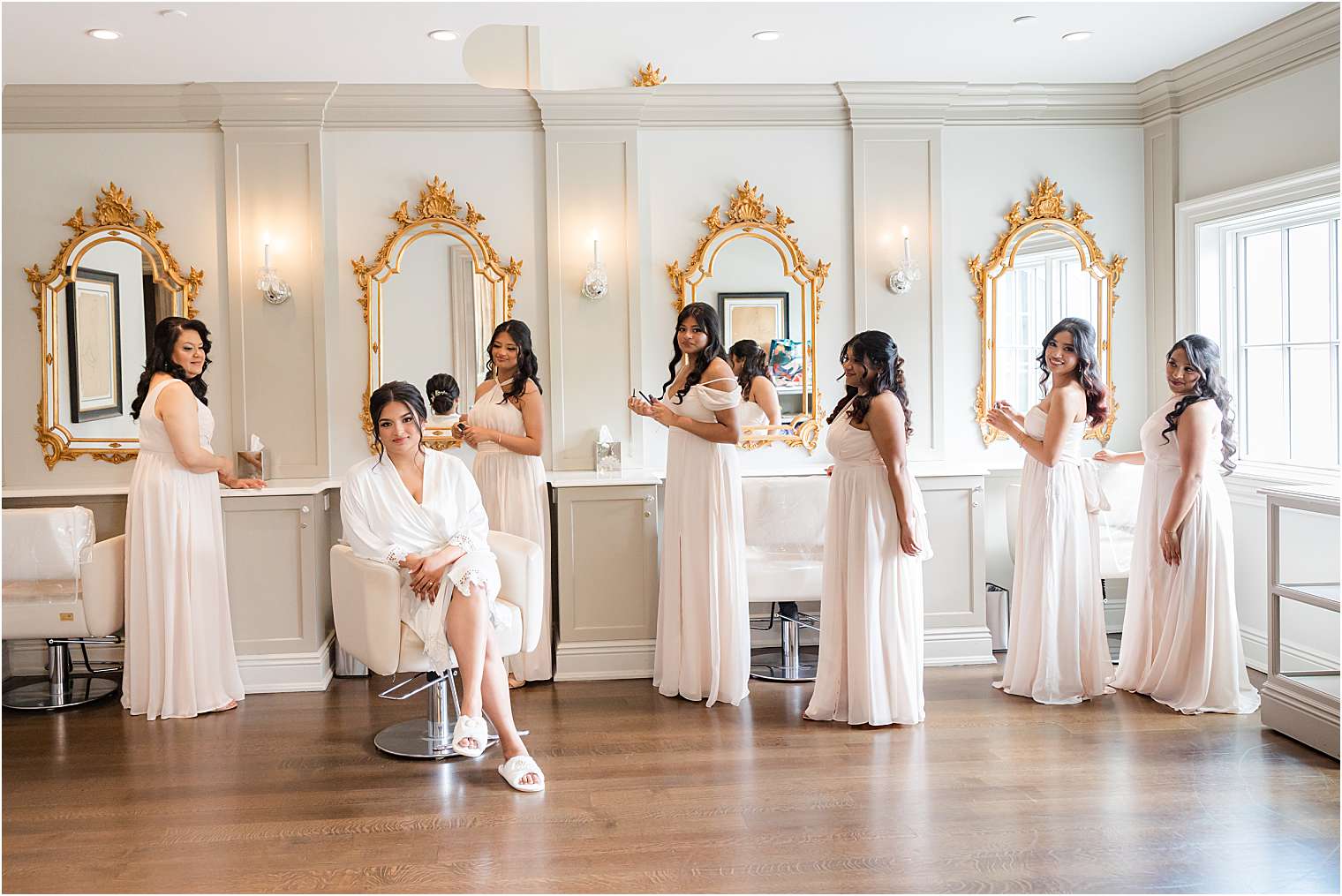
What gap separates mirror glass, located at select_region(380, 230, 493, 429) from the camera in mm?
5730

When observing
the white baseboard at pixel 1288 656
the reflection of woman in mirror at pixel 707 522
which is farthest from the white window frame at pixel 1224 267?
the reflection of woman in mirror at pixel 707 522

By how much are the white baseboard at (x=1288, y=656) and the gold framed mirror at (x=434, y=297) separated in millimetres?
3930

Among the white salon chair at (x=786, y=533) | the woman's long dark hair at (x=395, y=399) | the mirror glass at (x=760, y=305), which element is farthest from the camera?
the mirror glass at (x=760, y=305)

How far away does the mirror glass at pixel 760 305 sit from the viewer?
588 cm

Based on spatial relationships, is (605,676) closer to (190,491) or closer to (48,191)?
(190,491)

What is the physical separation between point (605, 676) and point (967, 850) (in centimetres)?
240

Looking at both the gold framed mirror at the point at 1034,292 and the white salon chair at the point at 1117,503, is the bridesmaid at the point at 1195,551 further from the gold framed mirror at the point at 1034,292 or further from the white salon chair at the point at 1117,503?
the gold framed mirror at the point at 1034,292

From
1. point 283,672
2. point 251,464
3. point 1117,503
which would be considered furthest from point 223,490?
point 1117,503

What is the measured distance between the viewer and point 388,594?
12.9ft

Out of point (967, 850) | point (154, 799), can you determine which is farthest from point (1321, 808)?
point (154, 799)

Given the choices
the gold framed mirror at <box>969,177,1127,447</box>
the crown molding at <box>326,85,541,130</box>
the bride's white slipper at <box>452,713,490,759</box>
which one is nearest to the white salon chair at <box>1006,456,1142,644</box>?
the gold framed mirror at <box>969,177,1127,447</box>

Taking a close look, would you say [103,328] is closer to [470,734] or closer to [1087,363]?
[470,734]

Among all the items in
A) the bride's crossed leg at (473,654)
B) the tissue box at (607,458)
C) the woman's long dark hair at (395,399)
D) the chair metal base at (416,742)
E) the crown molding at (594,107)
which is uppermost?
the crown molding at (594,107)

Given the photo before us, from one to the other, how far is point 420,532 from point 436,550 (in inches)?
3.4
